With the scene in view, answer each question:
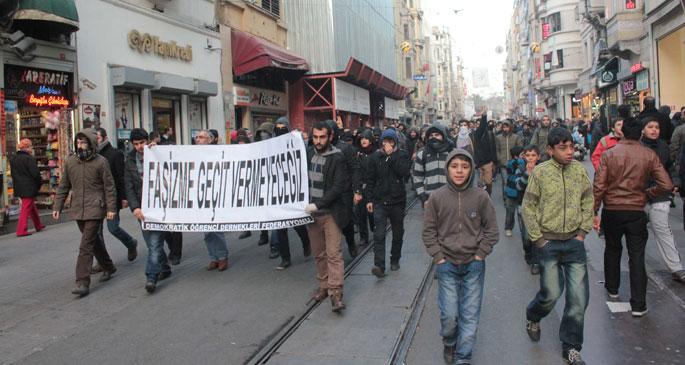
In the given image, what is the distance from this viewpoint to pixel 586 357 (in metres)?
4.64

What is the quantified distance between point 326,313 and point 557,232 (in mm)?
2477

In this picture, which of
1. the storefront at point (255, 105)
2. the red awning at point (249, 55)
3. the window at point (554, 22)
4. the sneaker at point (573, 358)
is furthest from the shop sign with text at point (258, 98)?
the window at point (554, 22)

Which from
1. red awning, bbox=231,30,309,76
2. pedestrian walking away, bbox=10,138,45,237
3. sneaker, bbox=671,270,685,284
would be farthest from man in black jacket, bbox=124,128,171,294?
red awning, bbox=231,30,309,76

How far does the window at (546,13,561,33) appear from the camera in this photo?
4925 centimetres

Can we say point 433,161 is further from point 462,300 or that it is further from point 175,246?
point 175,246

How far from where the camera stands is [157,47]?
1591 cm

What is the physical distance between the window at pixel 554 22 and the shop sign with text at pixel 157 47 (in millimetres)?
39865

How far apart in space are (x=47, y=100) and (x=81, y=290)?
7171 mm

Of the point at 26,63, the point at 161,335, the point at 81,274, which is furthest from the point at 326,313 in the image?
the point at 26,63

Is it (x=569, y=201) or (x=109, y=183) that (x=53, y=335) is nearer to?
(x=109, y=183)

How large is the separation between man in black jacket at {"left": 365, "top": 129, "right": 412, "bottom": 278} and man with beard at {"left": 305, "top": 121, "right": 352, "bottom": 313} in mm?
1188

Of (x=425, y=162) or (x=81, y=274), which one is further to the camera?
(x=425, y=162)

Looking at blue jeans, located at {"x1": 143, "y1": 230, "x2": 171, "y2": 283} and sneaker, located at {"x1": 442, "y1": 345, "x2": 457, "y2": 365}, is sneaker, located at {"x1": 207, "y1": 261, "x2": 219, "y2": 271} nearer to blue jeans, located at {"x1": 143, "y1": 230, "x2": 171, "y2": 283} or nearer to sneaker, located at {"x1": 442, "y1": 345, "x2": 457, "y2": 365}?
blue jeans, located at {"x1": 143, "y1": 230, "x2": 171, "y2": 283}

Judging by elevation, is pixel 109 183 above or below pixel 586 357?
above
